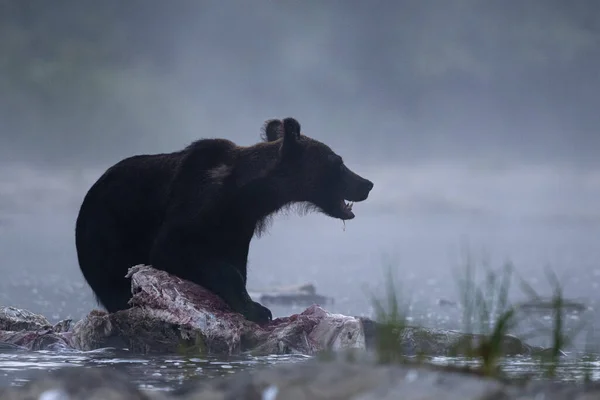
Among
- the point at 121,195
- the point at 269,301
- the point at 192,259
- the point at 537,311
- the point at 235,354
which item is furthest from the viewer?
the point at 269,301

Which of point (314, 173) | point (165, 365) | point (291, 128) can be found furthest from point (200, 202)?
point (165, 365)

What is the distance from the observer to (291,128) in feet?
26.0

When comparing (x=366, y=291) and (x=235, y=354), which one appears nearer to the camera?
(x=366, y=291)

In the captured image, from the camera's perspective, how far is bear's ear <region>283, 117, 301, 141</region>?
25.7 feet

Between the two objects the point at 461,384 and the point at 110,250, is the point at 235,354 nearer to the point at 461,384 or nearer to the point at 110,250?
the point at 110,250

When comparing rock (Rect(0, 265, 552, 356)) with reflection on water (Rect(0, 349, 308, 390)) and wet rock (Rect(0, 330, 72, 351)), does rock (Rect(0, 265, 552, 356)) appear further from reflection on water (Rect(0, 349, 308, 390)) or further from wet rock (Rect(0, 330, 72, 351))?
reflection on water (Rect(0, 349, 308, 390))

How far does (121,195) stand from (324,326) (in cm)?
232

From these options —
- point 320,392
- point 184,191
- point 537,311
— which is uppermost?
point 184,191

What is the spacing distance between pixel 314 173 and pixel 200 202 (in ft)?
3.57

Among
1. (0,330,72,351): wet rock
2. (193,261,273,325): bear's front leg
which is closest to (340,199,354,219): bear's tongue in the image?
Answer: (193,261,273,325): bear's front leg

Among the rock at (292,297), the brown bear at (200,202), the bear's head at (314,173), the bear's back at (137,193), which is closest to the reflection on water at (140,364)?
the brown bear at (200,202)

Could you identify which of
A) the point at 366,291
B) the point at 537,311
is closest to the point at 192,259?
the point at 366,291

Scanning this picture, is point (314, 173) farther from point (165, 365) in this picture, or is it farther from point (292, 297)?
point (292, 297)

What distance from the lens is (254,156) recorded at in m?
8.06
